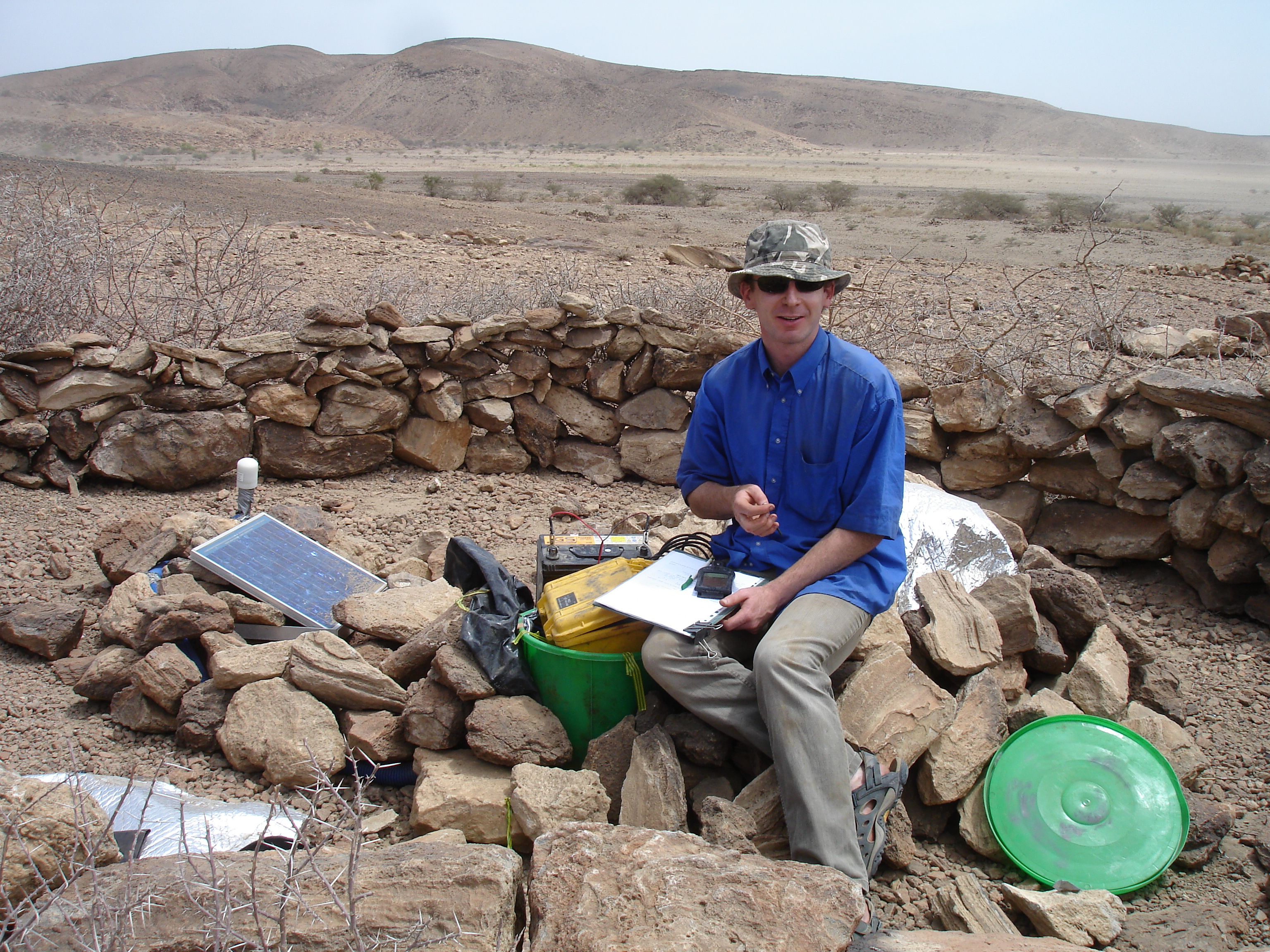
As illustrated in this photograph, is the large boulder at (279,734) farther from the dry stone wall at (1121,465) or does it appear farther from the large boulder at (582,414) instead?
the large boulder at (582,414)

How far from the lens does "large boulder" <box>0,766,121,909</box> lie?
7.07 ft

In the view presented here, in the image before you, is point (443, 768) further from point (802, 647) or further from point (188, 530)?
point (188, 530)

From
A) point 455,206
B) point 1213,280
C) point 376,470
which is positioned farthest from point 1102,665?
point 455,206

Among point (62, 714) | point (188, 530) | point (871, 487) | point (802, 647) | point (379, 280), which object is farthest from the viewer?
point (379, 280)

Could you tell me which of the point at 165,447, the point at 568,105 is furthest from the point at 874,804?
the point at 568,105

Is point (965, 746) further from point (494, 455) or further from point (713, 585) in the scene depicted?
point (494, 455)

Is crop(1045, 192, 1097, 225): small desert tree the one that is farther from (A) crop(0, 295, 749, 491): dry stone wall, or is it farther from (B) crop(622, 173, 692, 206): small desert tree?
(A) crop(0, 295, 749, 491): dry stone wall

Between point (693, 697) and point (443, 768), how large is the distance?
93cm

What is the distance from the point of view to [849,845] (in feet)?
8.36

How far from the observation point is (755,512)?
294 centimetres

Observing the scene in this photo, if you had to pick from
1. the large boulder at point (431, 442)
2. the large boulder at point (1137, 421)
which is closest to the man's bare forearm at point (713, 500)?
the large boulder at point (1137, 421)

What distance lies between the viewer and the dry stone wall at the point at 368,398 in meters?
5.52

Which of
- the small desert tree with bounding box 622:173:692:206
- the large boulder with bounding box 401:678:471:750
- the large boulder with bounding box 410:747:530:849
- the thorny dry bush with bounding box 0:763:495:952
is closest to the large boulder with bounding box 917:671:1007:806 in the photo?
the large boulder with bounding box 410:747:530:849

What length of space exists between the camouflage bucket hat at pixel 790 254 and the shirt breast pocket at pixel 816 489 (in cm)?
59
